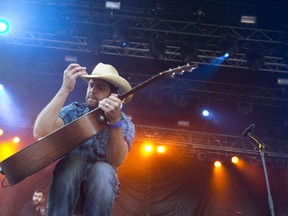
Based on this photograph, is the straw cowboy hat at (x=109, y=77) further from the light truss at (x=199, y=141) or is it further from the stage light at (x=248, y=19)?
the light truss at (x=199, y=141)

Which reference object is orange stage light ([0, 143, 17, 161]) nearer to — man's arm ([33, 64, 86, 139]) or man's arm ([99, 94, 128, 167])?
man's arm ([33, 64, 86, 139])

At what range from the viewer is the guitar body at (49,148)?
172 centimetres

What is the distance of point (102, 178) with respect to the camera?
1.75m

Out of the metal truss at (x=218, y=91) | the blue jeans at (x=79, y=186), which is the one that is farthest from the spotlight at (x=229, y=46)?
the blue jeans at (x=79, y=186)

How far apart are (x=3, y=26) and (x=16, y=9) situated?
1.72 feet

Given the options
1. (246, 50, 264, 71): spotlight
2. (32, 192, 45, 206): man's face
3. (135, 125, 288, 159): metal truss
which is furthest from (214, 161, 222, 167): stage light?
(32, 192, 45, 206): man's face

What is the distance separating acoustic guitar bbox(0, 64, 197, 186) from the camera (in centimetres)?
172

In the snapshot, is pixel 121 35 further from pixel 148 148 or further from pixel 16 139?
pixel 16 139

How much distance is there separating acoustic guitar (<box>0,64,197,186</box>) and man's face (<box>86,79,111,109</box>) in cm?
23

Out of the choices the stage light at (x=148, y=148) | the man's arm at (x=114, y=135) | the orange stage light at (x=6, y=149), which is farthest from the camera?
the stage light at (x=148, y=148)

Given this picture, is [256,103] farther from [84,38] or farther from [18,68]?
[18,68]

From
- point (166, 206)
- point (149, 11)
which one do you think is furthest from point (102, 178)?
point (166, 206)

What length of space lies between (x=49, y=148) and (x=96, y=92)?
0.54 metres

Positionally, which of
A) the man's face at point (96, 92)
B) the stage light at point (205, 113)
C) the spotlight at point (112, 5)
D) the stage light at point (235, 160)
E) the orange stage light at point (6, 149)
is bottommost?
the man's face at point (96, 92)
